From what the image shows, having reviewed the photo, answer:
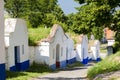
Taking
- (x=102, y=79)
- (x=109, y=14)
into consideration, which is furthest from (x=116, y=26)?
(x=102, y=79)

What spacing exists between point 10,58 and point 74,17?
34.9 feet

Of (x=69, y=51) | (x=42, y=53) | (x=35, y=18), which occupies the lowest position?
(x=69, y=51)

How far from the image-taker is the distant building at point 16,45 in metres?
27.8

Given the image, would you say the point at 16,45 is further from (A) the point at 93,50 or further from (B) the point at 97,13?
(A) the point at 93,50

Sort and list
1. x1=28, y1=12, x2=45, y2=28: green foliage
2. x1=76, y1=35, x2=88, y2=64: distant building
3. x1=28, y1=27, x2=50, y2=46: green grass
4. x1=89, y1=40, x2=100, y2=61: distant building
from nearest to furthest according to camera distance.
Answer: x1=28, y1=27, x2=50, y2=46: green grass, x1=76, y1=35, x2=88, y2=64: distant building, x1=89, y1=40, x2=100, y2=61: distant building, x1=28, y1=12, x2=45, y2=28: green foliage

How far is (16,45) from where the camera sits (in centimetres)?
2955

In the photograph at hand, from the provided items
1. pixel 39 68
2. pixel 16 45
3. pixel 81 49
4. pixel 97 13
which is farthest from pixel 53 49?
pixel 81 49

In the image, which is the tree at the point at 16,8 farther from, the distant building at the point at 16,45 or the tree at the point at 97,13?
the distant building at the point at 16,45

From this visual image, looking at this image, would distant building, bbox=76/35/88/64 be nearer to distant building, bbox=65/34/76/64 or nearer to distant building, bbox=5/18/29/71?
distant building, bbox=65/34/76/64

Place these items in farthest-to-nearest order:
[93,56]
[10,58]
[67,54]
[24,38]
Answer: [93,56], [67,54], [24,38], [10,58]

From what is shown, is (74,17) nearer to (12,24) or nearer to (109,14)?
(109,14)

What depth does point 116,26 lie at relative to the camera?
33281mm

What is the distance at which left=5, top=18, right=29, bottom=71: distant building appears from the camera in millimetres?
27797

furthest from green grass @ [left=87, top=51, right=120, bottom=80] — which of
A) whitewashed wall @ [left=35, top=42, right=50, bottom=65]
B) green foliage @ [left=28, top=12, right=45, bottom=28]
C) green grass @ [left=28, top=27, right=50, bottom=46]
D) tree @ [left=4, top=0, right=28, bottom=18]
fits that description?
tree @ [left=4, top=0, right=28, bottom=18]
